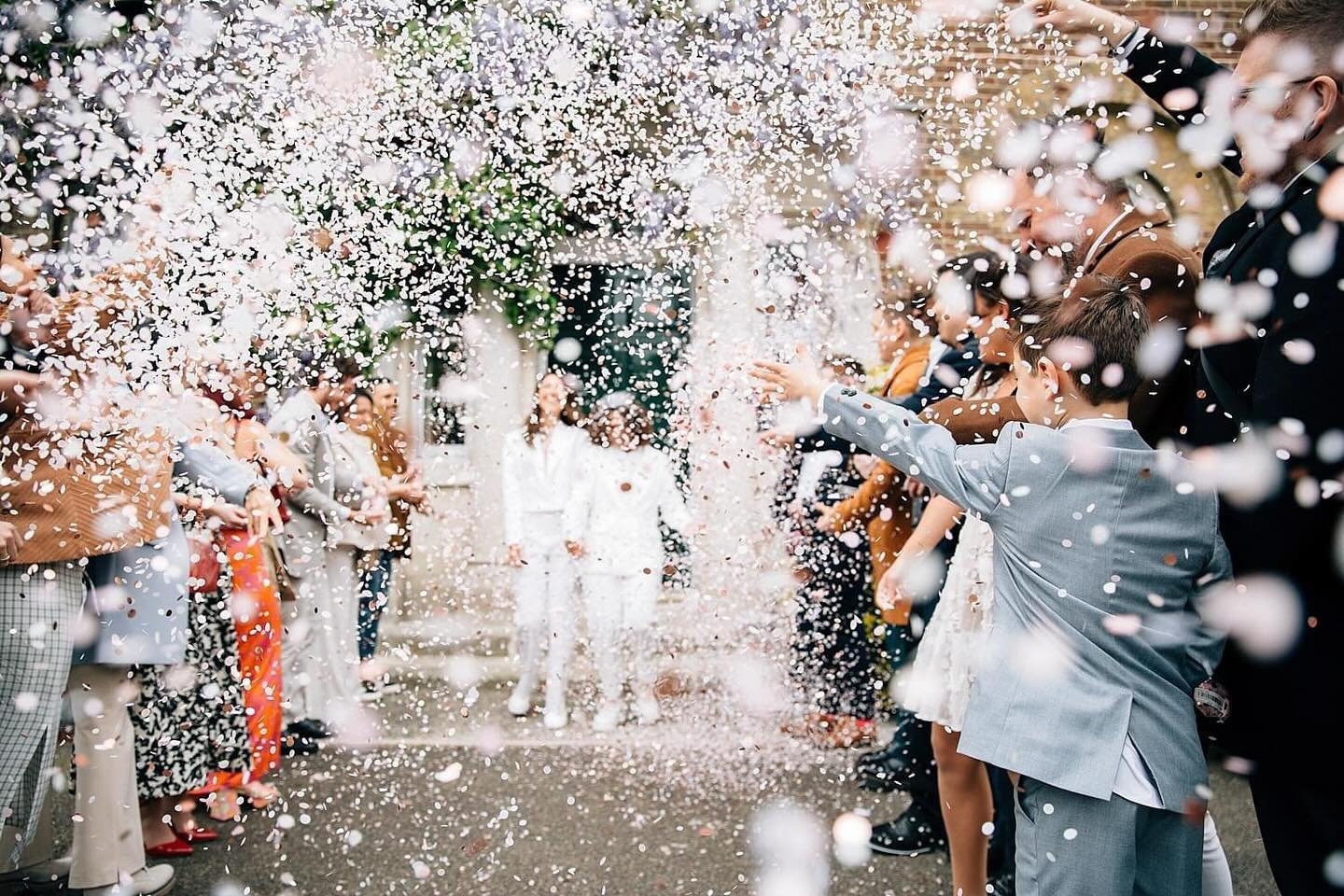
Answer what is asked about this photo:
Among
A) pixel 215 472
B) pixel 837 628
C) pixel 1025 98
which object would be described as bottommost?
pixel 837 628

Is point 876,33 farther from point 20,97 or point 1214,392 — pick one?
point 20,97

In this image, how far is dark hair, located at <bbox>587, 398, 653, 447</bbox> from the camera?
17.3 feet

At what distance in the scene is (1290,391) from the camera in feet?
5.27

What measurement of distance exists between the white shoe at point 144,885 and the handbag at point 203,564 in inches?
36.1

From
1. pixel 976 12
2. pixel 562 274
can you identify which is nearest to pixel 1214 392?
pixel 976 12

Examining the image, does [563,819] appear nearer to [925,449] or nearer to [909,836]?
[909,836]

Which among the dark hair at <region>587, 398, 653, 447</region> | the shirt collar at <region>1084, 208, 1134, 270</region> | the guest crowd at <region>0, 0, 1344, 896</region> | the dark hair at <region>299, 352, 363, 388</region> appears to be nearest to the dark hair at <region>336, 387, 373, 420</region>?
the guest crowd at <region>0, 0, 1344, 896</region>

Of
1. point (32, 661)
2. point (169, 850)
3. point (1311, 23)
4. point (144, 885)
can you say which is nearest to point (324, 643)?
point (169, 850)

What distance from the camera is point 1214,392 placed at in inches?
75.2

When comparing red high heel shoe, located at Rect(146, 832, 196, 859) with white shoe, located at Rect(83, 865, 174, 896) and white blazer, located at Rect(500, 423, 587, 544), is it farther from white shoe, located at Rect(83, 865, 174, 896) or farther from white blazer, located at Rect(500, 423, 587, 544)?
white blazer, located at Rect(500, 423, 587, 544)

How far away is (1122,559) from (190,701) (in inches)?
122

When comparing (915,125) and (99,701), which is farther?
(915,125)

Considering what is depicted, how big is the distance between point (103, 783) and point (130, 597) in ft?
1.71

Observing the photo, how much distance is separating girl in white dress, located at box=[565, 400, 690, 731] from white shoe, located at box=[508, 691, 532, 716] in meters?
0.40
